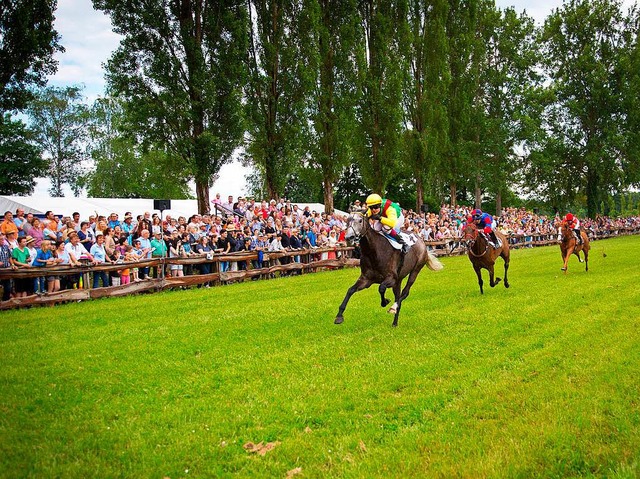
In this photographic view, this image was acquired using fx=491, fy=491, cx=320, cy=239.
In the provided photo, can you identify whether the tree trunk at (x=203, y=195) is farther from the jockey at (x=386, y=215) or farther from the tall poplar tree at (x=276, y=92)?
the jockey at (x=386, y=215)

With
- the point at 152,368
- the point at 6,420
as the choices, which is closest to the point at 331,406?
the point at 152,368

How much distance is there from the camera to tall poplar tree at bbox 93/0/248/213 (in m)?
23.0

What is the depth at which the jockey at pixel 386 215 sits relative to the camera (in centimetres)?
948

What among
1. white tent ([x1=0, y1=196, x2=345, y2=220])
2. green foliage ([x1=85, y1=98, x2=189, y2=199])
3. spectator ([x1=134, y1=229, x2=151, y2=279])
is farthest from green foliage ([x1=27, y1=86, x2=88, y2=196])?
spectator ([x1=134, y1=229, x2=151, y2=279])

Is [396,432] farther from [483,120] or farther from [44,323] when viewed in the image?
[483,120]

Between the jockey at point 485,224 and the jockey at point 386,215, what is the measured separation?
4.75 metres

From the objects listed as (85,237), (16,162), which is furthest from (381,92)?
(16,162)

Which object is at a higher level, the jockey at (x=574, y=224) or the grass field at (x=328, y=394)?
the jockey at (x=574, y=224)

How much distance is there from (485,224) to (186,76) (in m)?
16.8

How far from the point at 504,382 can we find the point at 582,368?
1236 mm

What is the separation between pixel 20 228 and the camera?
1529 cm

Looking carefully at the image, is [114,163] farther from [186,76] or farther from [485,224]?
[485,224]

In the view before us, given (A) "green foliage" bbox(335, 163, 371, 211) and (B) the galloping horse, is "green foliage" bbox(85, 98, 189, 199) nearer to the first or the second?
(A) "green foliage" bbox(335, 163, 371, 211)

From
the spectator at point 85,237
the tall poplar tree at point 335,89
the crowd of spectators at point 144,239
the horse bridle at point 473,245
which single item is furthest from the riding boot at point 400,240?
the tall poplar tree at point 335,89
